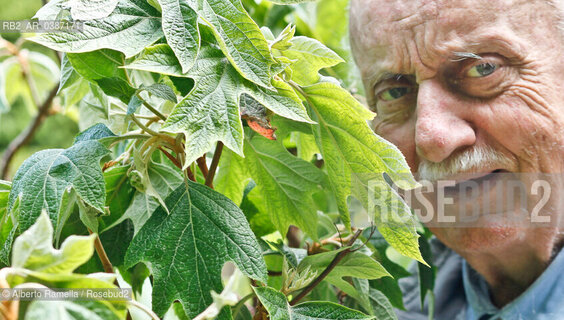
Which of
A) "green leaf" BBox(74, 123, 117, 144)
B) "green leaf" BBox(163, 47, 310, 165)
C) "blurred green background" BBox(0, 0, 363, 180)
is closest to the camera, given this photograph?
"green leaf" BBox(163, 47, 310, 165)

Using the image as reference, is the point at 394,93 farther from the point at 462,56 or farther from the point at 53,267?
the point at 53,267

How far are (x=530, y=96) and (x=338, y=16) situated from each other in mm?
567

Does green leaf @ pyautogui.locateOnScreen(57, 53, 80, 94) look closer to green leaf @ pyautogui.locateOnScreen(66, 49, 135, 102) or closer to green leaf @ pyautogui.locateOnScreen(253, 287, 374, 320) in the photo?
green leaf @ pyautogui.locateOnScreen(66, 49, 135, 102)

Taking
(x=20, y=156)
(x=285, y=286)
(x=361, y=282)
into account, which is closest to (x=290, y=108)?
(x=285, y=286)

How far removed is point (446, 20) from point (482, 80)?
0.35 feet

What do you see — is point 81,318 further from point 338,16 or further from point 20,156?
point 20,156

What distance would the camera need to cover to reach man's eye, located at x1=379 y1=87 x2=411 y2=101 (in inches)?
36.6

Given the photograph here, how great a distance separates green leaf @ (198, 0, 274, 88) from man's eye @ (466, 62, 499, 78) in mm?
421

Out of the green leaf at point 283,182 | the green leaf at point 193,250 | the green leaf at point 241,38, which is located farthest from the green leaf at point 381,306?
the green leaf at point 241,38

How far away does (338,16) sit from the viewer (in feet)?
4.26

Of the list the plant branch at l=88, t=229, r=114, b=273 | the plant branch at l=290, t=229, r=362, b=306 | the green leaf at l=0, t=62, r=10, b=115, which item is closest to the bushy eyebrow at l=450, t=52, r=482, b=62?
the plant branch at l=290, t=229, r=362, b=306

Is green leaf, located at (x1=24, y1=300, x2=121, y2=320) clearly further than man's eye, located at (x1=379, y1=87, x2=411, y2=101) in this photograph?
No

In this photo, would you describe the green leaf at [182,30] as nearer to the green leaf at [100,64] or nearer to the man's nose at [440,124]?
the green leaf at [100,64]

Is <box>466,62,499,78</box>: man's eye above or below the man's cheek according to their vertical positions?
above
